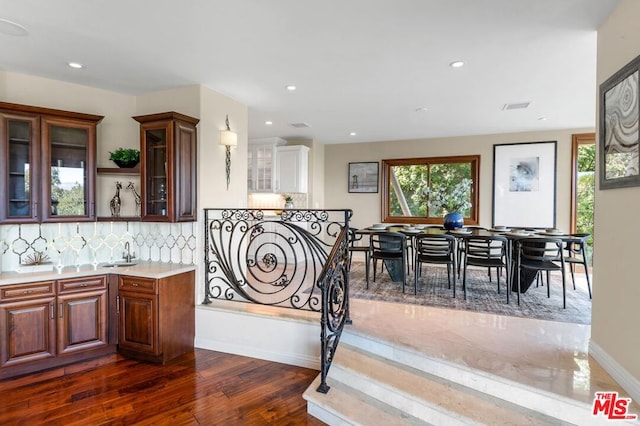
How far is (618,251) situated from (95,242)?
487cm

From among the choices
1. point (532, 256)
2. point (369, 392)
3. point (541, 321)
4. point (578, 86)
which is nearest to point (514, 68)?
point (578, 86)

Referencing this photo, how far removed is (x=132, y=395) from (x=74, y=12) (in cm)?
294

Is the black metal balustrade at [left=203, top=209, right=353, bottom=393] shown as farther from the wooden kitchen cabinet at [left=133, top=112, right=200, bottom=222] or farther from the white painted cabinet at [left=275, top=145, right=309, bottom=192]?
the white painted cabinet at [left=275, top=145, right=309, bottom=192]

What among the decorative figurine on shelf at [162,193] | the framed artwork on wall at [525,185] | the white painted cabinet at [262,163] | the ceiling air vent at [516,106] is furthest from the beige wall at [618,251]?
the white painted cabinet at [262,163]

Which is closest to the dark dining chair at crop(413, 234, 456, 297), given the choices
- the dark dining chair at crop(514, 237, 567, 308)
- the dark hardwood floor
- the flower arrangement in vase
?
the dark dining chair at crop(514, 237, 567, 308)

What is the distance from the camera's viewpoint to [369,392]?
96.8 inches

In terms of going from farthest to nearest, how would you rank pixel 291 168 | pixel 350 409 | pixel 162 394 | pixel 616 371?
1. pixel 291 168
2. pixel 162 394
3. pixel 350 409
4. pixel 616 371

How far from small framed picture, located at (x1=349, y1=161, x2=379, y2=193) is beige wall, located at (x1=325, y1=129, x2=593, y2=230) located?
0.12 m

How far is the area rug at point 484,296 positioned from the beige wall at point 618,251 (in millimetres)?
1156

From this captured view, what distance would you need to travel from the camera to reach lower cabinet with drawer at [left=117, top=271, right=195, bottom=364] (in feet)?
10.6

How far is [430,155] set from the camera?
22.8 feet

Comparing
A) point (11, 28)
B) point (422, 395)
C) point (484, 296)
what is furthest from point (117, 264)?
point (484, 296)

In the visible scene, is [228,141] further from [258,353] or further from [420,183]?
[420,183]

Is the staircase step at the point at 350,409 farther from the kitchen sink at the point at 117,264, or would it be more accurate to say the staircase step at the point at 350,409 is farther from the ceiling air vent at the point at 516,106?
the ceiling air vent at the point at 516,106
